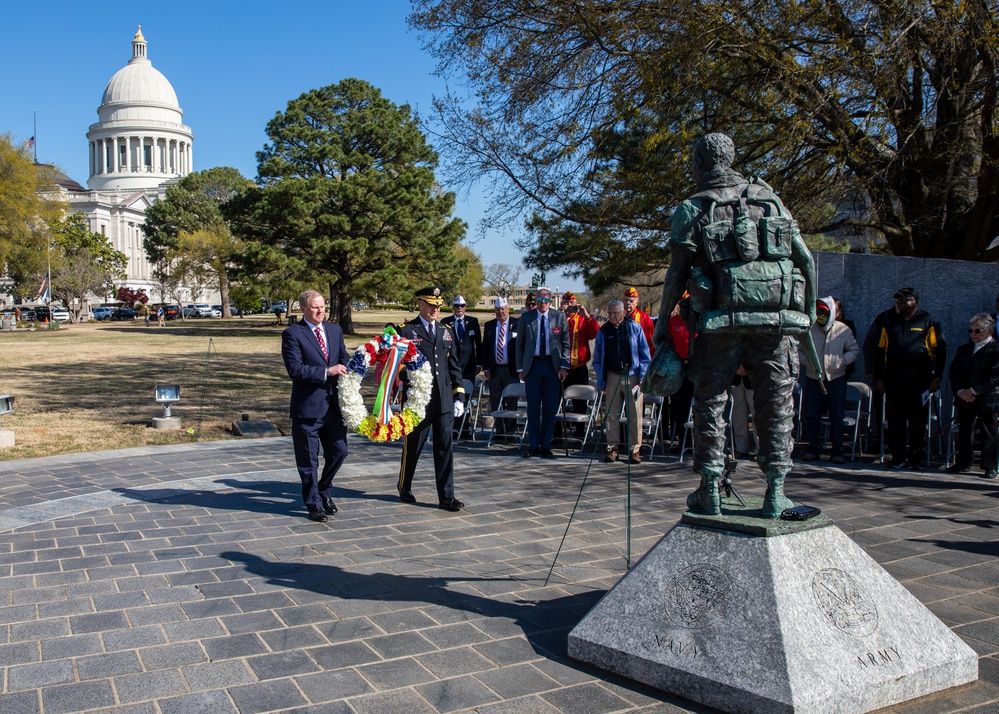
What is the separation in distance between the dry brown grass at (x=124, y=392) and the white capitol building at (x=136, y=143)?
90.2 metres

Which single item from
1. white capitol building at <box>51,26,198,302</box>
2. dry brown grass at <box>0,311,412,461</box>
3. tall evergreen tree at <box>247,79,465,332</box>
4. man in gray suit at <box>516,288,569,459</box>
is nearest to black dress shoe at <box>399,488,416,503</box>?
man in gray suit at <box>516,288,569,459</box>

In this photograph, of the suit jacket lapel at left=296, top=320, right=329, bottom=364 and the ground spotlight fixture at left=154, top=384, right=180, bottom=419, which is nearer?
the suit jacket lapel at left=296, top=320, right=329, bottom=364

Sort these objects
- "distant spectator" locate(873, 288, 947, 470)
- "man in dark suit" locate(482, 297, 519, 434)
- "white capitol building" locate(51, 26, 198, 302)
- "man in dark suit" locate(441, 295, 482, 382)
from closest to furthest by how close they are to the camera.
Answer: "distant spectator" locate(873, 288, 947, 470) → "man in dark suit" locate(482, 297, 519, 434) → "man in dark suit" locate(441, 295, 482, 382) → "white capitol building" locate(51, 26, 198, 302)

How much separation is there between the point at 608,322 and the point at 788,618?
7.20 m

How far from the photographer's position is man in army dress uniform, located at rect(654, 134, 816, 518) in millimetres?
4777

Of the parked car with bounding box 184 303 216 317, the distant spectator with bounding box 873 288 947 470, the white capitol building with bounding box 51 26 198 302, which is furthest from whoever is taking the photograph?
the white capitol building with bounding box 51 26 198 302

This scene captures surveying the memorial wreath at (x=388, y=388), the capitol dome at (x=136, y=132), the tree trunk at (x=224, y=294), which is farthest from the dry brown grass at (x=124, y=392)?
the capitol dome at (x=136, y=132)

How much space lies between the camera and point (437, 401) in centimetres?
824

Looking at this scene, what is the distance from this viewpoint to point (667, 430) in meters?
12.5

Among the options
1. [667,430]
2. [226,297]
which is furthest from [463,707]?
[226,297]

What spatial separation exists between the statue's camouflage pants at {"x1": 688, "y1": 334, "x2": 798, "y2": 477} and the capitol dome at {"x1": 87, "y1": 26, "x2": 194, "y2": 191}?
131 m

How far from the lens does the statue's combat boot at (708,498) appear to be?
4.75 m

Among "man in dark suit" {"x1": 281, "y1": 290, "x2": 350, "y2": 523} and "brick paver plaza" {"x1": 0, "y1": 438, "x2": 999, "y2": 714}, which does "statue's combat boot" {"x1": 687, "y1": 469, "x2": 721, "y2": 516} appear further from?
"man in dark suit" {"x1": 281, "y1": 290, "x2": 350, "y2": 523}

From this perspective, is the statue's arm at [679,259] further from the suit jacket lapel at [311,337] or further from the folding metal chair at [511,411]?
the folding metal chair at [511,411]
